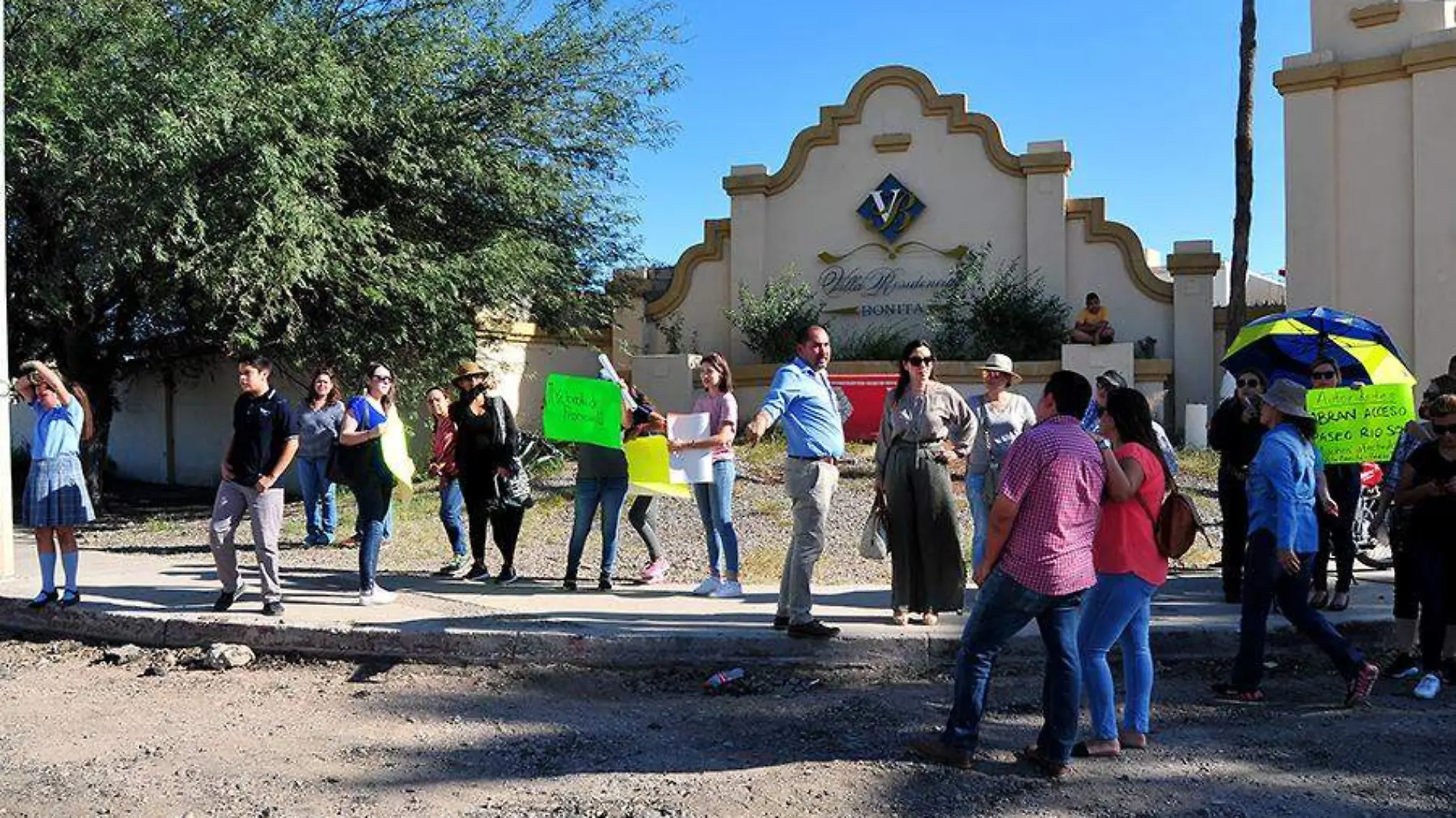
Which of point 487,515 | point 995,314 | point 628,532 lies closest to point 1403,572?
point 487,515

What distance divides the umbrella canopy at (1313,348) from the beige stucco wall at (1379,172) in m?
7.87

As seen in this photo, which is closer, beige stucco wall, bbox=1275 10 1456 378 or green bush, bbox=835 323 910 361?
beige stucco wall, bbox=1275 10 1456 378

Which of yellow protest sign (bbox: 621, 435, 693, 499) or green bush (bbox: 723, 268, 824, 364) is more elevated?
green bush (bbox: 723, 268, 824, 364)

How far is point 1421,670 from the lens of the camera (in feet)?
20.6

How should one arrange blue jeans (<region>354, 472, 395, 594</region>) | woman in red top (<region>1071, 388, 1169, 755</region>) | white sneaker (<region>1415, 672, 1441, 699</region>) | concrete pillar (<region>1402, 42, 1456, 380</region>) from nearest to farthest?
woman in red top (<region>1071, 388, 1169, 755</region>)
white sneaker (<region>1415, 672, 1441, 699</region>)
blue jeans (<region>354, 472, 395, 594</region>)
concrete pillar (<region>1402, 42, 1456, 380</region>)

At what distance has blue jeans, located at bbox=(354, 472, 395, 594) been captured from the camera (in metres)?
7.84

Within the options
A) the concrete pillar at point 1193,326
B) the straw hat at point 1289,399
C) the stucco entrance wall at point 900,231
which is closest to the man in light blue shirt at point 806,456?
the straw hat at point 1289,399

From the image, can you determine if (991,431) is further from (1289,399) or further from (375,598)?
(375,598)

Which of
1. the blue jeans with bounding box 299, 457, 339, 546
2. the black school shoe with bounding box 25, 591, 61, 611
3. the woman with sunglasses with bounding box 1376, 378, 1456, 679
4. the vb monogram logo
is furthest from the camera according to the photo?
the vb monogram logo

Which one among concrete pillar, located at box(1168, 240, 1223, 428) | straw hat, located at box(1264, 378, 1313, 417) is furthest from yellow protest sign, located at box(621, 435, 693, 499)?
concrete pillar, located at box(1168, 240, 1223, 428)

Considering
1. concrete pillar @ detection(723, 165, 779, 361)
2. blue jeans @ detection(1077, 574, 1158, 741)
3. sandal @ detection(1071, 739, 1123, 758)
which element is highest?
concrete pillar @ detection(723, 165, 779, 361)

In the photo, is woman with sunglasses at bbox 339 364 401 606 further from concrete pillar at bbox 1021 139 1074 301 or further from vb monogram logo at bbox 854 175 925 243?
concrete pillar at bbox 1021 139 1074 301

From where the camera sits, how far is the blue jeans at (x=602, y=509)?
8617 mm

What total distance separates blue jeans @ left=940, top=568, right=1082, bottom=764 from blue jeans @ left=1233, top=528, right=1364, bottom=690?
59.1 inches
